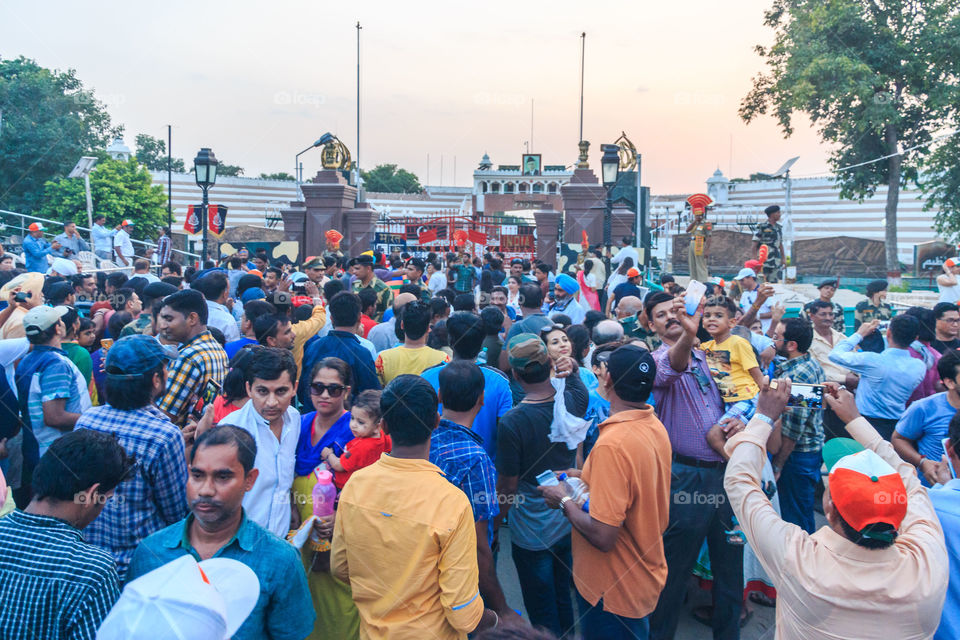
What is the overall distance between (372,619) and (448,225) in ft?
61.7

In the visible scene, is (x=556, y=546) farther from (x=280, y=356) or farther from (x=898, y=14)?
(x=898, y=14)

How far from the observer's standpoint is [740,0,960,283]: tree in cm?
2116

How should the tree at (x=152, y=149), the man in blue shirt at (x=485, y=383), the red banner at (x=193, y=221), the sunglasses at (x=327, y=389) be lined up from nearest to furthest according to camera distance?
the sunglasses at (x=327, y=389)
the man in blue shirt at (x=485, y=383)
the red banner at (x=193, y=221)
the tree at (x=152, y=149)

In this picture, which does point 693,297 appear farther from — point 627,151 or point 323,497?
point 627,151

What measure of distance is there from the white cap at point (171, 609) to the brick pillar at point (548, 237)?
62.6 ft

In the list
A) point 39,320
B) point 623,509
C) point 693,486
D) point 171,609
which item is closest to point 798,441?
point 693,486

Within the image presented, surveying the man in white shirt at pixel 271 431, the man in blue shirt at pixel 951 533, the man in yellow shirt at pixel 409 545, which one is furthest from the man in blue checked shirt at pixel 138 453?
the man in blue shirt at pixel 951 533

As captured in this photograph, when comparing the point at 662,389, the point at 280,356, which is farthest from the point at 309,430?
the point at 662,389

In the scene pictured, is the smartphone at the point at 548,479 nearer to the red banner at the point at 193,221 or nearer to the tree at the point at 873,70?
the red banner at the point at 193,221

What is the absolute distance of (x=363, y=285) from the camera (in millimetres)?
8539

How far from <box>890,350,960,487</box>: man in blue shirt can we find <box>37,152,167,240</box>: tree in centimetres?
3145

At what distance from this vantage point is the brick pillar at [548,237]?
800 inches

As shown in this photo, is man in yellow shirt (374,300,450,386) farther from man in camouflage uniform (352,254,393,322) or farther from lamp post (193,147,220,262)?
lamp post (193,147,220,262)

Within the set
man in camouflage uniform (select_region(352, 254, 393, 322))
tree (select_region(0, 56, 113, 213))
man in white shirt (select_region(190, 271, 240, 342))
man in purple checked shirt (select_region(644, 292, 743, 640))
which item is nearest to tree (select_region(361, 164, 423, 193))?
tree (select_region(0, 56, 113, 213))
